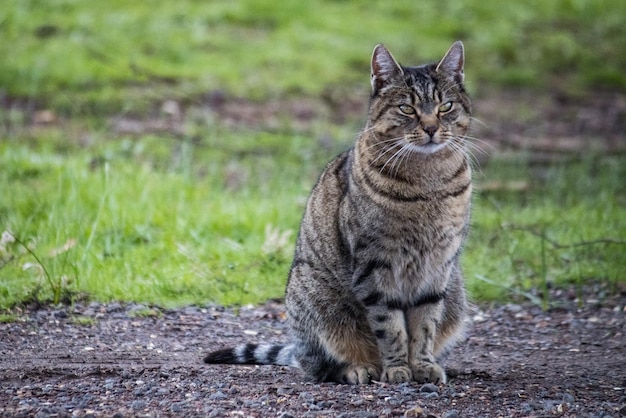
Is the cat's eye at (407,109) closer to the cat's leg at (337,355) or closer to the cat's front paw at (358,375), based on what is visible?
the cat's leg at (337,355)

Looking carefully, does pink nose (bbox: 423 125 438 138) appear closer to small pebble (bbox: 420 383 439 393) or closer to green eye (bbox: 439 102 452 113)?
green eye (bbox: 439 102 452 113)

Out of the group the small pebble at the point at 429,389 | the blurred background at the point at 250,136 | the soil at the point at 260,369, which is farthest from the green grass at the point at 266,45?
the small pebble at the point at 429,389

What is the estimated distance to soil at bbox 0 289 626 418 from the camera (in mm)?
3578

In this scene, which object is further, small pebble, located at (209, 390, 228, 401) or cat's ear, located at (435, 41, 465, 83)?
cat's ear, located at (435, 41, 465, 83)

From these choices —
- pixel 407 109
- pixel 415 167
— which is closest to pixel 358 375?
pixel 415 167

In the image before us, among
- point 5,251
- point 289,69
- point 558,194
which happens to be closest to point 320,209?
point 5,251

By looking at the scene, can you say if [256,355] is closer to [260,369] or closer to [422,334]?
[260,369]

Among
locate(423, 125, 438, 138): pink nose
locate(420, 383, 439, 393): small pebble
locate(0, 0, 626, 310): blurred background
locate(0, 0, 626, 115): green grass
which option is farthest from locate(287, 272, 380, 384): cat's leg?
locate(0, 0, 626, 115): green grass

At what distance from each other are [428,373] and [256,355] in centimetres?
85

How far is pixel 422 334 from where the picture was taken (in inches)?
168

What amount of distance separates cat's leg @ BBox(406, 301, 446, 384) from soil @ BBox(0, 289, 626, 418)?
150 millimetres

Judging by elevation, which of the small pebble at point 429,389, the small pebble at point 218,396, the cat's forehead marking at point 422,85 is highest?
the cat's forehead marking at point 422,85

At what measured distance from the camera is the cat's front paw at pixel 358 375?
4250 millimetres

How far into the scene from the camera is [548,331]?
5.25 metres
